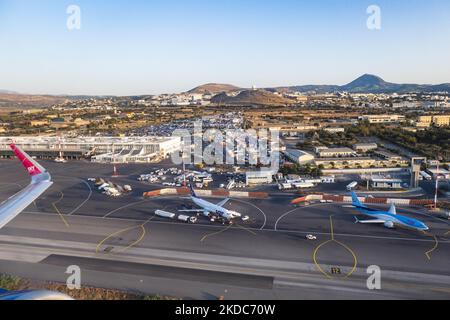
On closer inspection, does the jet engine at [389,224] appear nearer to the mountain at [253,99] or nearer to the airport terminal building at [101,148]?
the airport terminal building at [101,148]

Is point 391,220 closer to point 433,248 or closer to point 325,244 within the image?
point 433,248

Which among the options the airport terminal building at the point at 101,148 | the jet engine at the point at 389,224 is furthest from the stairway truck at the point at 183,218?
the airport terminal building at the point at 101,148

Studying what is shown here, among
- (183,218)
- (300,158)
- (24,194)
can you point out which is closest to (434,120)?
(300,158)

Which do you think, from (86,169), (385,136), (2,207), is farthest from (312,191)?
(385,136)

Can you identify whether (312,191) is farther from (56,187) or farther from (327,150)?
(56,187)

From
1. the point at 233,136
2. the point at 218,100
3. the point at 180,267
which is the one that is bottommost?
the point at 180,267

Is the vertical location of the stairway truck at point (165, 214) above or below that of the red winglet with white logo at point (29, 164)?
below
